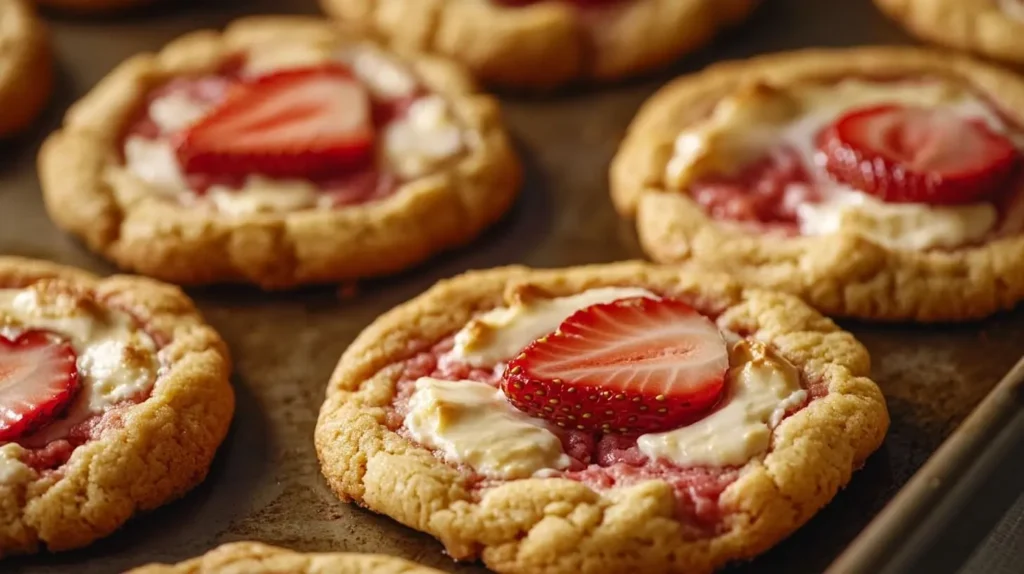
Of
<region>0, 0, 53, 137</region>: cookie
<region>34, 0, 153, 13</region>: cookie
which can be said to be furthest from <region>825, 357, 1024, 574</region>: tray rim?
<region>34, 0, 153, 13</region>: cookie

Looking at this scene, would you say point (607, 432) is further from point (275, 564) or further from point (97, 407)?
point (97, 407)

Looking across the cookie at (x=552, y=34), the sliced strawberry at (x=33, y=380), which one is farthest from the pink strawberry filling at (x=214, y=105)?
the sliced strawberry at (x=33, y=380)

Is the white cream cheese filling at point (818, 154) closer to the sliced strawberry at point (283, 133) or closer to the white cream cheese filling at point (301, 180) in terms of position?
the white cream cheese filling at point (301, 180)

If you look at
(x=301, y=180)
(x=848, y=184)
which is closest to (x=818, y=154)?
(x=848, y=184)

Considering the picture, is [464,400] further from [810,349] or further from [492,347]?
[810,349]

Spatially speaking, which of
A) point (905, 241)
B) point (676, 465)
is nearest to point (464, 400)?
point (676, 465)

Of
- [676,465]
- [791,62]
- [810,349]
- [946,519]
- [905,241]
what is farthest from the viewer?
[791,62]
